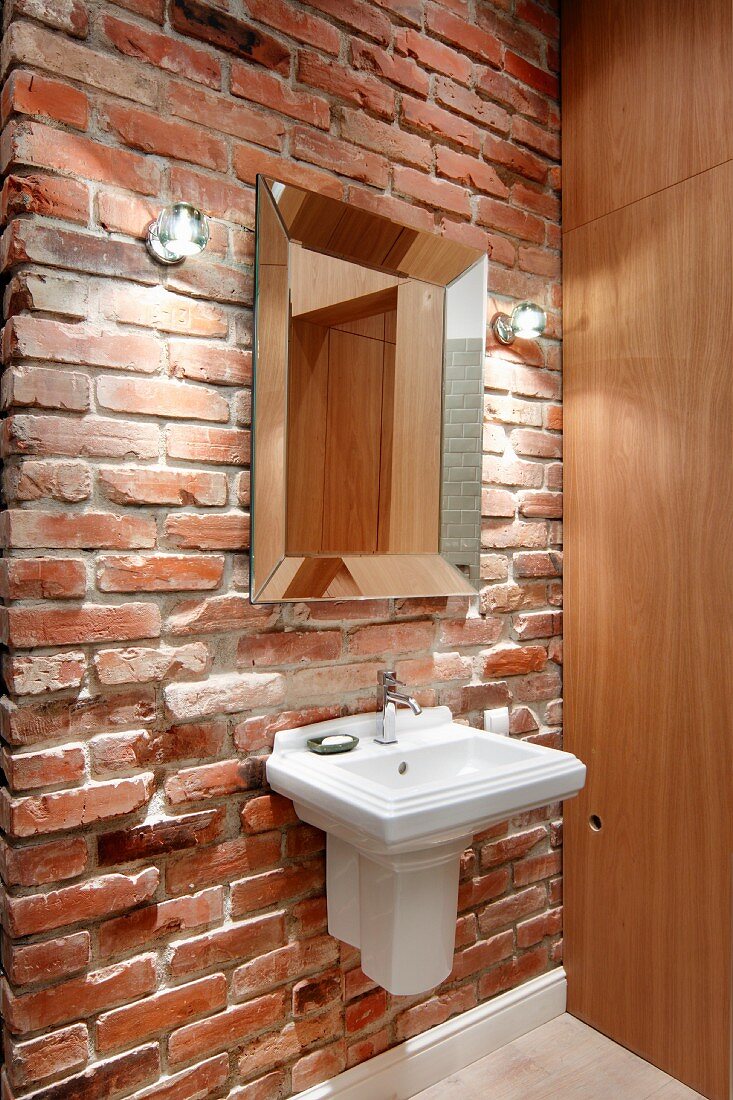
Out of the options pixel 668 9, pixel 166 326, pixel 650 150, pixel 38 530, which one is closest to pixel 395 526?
pixel 166 326

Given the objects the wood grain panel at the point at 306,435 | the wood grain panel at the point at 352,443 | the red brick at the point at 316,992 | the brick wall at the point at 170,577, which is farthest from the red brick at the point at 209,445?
the red brick at the point at 316,992

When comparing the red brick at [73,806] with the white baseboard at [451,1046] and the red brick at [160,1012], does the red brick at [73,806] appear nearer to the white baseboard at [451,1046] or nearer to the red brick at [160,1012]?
the red brick at [160,1012]

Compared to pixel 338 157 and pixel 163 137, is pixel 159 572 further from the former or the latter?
pixel 338 157

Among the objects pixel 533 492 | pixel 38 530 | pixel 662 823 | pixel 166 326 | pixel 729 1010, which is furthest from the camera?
pixel 533 492

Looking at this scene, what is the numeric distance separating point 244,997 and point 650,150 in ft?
7.12

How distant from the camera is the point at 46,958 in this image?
4.29 ft

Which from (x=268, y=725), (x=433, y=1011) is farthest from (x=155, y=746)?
(x=433, y=1011)

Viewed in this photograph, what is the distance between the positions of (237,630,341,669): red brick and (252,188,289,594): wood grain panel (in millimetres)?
123

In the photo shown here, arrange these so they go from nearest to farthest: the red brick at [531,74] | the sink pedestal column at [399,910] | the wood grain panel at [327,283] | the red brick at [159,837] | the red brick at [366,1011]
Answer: the red brick at [159,837], the sink pedestal column at [399,910], the wood grain panel at [327,283], the red brick at [366,1011], the red brick at [531,74]

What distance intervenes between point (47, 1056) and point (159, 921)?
0.86 ft

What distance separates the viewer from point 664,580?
1.89m

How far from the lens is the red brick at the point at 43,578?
1.29 meters

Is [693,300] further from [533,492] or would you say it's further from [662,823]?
[662,823]

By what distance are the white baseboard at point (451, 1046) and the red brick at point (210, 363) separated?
59.7 inches
